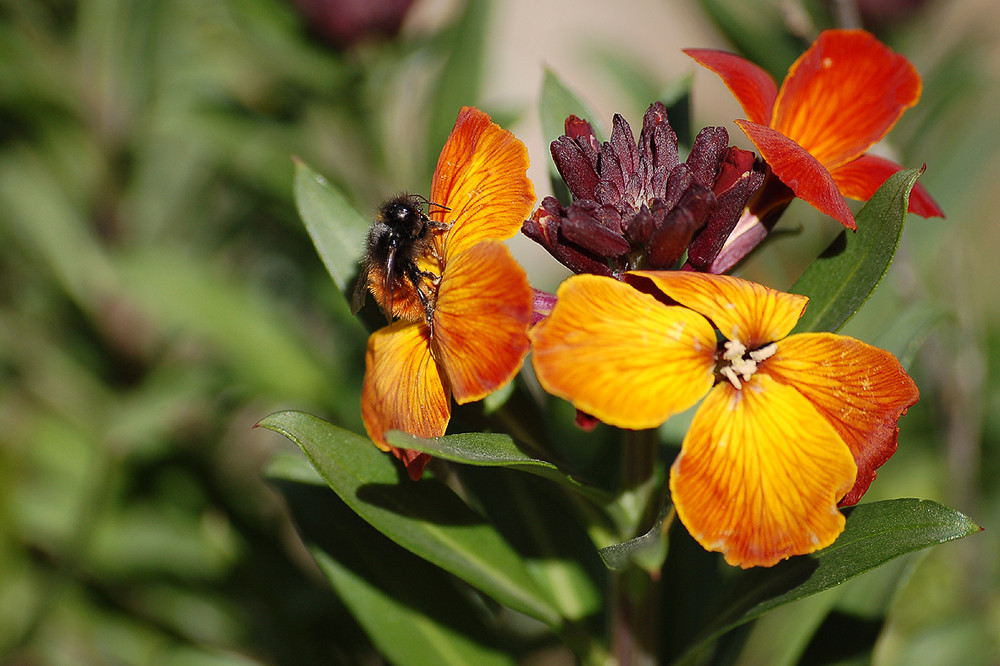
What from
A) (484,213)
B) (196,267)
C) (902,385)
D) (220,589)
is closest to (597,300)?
(484,213)

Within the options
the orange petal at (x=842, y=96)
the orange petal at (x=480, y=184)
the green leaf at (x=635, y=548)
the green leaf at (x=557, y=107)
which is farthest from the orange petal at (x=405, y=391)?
the orange petal at (x=842, y=96)

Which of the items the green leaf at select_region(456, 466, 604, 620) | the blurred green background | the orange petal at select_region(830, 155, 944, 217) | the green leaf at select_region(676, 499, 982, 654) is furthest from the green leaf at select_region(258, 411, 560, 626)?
the blurred green background

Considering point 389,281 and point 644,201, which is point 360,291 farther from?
point 644,201

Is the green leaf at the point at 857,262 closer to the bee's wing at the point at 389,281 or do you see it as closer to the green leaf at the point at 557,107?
the green leaf at the point at 557,107

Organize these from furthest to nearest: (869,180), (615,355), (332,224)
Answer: (332,224) < (869,180) < (615,355)

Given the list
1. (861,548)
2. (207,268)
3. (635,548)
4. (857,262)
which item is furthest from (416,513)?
(207,268)

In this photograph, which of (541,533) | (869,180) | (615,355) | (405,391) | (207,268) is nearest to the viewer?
(615,355)

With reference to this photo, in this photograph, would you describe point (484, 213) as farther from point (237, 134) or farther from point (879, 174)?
point (237, 134)
